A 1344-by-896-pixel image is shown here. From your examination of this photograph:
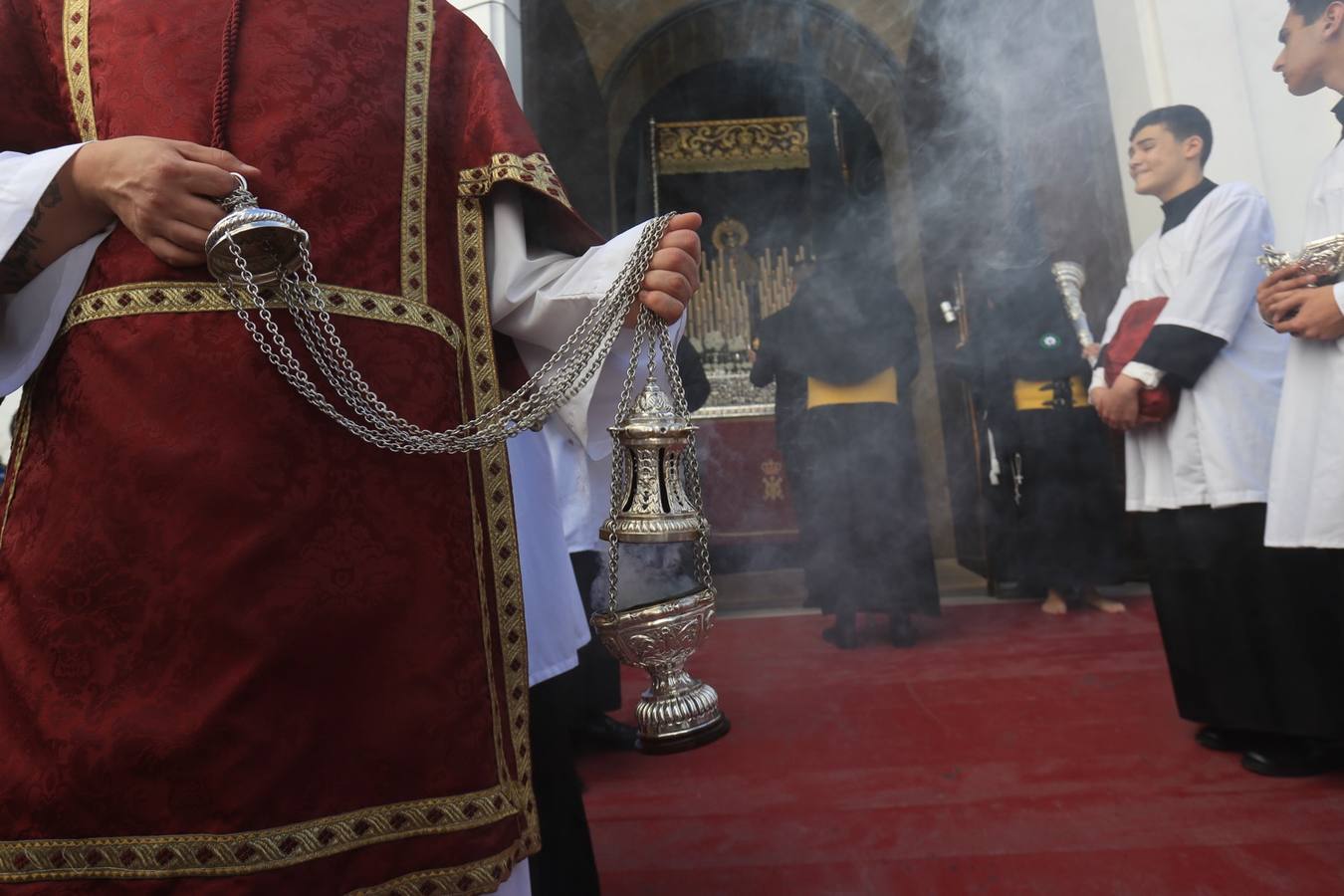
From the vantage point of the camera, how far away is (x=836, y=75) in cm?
600

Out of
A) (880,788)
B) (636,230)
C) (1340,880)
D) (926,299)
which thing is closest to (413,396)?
(636,230)

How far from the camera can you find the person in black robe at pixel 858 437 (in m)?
3.40

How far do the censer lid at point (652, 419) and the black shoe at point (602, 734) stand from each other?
5.04 feet

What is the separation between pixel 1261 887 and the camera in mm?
1217

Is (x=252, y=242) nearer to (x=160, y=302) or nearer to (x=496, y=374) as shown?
Result: (x=160, y=302)

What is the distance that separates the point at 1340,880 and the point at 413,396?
1588mm

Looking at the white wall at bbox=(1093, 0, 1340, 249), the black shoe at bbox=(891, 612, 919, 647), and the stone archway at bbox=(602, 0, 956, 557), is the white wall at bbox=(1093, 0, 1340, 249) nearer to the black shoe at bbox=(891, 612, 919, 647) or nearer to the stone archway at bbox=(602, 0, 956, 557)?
the black shoe at bbox=(891, 612, 919, 647)

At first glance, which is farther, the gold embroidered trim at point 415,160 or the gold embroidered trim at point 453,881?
the gold embroidered trim at point 415,160

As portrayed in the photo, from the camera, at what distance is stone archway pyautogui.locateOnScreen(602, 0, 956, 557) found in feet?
18.2

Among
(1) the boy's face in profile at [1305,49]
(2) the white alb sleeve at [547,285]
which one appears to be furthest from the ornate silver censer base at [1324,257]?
(2) the white alb sleeve at [547,285]

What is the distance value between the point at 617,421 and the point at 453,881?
490 mm

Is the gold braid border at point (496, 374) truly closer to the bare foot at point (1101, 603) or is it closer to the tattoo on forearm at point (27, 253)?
the tattoo on forearm at point (27, 253)

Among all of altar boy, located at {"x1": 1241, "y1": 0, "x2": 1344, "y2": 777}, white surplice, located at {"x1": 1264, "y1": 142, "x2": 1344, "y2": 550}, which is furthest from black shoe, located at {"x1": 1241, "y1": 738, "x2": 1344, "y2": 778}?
white surplice, located at {"x1": 1264, "y1": 142, "x2": 1344, "y2": 550}

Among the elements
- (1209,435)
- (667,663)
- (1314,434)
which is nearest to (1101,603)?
(1209,435)
